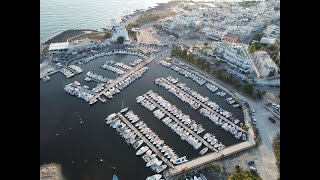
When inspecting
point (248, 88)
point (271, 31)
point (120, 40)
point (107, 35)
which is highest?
point (271, 31)

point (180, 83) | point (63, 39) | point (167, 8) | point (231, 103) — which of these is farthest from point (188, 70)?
point (167, 8)

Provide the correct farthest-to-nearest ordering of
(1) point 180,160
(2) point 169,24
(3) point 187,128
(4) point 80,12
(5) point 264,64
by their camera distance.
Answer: (4) point 80,12, (2) point 169,24, (5) point 264,64, (3) point 187,128, (1) point 180,160

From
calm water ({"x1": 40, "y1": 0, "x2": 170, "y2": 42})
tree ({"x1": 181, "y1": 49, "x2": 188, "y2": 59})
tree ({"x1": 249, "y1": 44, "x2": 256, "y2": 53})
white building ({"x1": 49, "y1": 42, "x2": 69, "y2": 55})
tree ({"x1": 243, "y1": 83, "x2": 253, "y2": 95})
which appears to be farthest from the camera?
calm water ({"x1": 40, "y1": 0, "x2": 170, "y2": 42})

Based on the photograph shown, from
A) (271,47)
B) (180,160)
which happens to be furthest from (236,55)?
(180,160)

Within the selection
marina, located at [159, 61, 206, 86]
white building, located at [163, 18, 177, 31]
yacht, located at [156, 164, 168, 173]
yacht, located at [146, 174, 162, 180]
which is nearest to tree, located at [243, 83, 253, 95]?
marina, located at [159, 61, 206, 86]

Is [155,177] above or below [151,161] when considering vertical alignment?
below

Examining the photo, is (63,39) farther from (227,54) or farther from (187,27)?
(227,54)

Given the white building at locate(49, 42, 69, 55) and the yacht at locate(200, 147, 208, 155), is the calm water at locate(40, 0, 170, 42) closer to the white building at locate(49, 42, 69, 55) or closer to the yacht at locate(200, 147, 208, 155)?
the white building at locate(49, 42, 69, 55)

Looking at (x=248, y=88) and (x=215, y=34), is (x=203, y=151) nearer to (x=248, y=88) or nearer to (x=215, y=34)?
(x=248, y=88)
